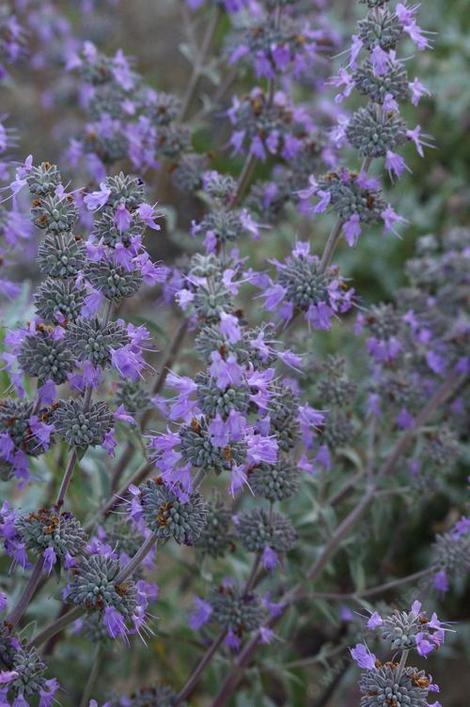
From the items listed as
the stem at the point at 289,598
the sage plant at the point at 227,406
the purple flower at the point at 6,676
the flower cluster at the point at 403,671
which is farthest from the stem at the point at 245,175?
the purple flower at the point at 6,676

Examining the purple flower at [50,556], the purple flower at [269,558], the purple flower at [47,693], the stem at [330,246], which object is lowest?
the purple flower at [47,693]

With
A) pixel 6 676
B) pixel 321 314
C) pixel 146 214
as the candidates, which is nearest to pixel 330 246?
pixel 321 314

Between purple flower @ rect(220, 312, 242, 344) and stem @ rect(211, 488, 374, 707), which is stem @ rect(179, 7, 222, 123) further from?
purple flower @ rect(220, 312, 242, 344)

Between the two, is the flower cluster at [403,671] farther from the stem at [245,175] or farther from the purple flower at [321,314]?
the stem at [245,175]

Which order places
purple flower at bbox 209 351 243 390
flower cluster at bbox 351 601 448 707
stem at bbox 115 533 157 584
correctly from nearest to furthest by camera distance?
1. purple flower at bbox 209 351 243 390
2. flower cluster at bbox 351 601 448 707
3. stem at bbox 115 533 157 584

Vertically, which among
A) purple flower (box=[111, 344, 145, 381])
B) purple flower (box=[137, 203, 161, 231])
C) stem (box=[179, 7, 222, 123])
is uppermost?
stem (box=[179, 7, 222, 123])

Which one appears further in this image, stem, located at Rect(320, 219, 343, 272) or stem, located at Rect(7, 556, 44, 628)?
stem, located at Rect(320, 219, 343, 272)

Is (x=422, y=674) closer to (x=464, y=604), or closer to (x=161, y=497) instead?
(x=161, y=497)

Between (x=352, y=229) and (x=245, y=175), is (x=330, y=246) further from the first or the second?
(x=245, y=175)

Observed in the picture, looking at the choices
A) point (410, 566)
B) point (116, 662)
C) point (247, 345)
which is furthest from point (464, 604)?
point (247, 345)

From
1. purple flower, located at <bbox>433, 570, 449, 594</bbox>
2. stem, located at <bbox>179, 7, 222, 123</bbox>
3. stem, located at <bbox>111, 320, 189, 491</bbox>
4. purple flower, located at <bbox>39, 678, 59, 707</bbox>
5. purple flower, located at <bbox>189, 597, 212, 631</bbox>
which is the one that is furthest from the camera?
stem, located at <bbox>179, 7, 222, 123</bbox>

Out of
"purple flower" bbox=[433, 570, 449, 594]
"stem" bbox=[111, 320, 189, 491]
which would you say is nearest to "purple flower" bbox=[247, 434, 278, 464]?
"stem" bbox=[111, 320, 189, 491]
